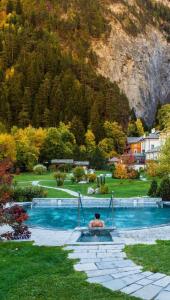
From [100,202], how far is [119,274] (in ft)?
67.9

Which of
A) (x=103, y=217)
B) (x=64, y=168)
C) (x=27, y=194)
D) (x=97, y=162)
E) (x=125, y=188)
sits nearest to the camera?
(x=103, y=217)

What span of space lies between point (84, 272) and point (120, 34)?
125 m

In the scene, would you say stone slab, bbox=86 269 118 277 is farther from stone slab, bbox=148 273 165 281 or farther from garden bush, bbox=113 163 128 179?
garden bush, bbox=113 163 128 179

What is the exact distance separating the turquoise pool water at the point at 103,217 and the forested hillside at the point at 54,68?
6684 cm

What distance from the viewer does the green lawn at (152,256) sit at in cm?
1105

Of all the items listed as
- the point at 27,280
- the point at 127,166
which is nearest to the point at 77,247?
the point at 27,280

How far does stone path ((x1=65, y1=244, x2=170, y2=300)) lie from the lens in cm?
912

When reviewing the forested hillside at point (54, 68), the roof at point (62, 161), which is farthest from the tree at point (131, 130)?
the roof at point (62, 161)

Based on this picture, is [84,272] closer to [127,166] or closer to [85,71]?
[127,166]

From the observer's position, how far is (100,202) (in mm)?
31109

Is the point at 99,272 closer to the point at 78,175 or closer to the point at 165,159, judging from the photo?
the point at 165,159

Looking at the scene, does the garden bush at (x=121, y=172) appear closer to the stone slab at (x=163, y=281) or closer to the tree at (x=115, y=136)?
the stone slab at (x=163, y=281)

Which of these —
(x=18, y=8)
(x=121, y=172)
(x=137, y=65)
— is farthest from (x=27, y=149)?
(x=18, y=8)

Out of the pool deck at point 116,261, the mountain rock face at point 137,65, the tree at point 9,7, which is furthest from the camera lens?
the tree at point 9,7
